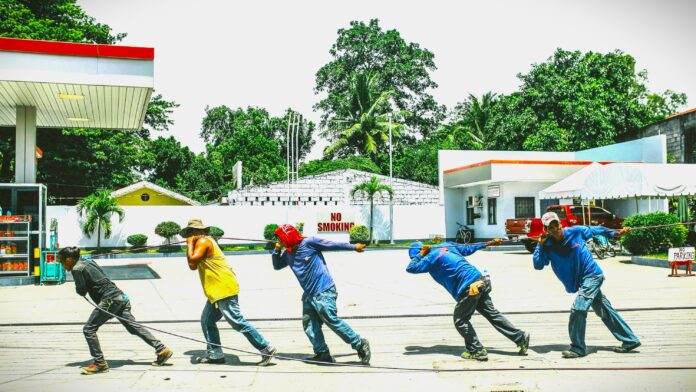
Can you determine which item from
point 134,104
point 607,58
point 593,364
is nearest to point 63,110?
point 134,104

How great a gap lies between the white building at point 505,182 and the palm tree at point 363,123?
12314 millimetres

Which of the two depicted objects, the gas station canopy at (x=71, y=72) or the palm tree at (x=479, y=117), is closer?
the gas station canopy at (x=71, y=72)

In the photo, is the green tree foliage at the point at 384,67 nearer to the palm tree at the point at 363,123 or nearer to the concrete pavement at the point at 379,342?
the palm tree at the point at 363,123

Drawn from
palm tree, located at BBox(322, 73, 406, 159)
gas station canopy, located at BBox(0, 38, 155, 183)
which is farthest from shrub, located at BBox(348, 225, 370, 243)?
gas station canopy, located at BBox(0, 38, 155, 183)

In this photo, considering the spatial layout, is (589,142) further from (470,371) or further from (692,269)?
(470,371)

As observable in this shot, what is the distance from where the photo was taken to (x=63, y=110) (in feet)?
62.3

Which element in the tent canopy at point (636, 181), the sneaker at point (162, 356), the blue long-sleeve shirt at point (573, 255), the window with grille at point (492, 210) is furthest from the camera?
the window with grille at point (492, 210)

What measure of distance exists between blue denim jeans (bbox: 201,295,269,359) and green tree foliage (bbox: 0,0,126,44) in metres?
29.5

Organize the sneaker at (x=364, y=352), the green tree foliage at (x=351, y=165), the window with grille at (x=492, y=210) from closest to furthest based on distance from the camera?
the sneaker at (x=364, y=352)
the window with grille at (x=492, y=210)
the green tree foliage at (x=351, y=165)

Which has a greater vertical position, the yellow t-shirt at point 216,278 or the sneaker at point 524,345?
the yellow t-shirt at point 216,278

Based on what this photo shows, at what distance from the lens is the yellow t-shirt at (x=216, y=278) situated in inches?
277

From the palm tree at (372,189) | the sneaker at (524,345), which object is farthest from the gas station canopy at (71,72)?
the palm tree at (372,189)

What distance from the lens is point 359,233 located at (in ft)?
106

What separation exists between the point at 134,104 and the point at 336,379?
13.8 meters
